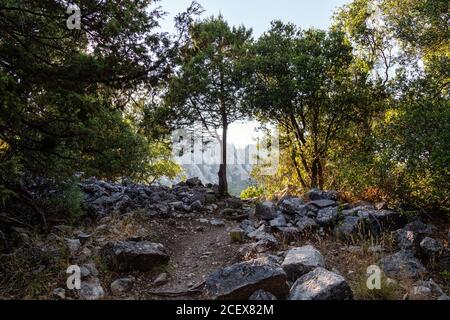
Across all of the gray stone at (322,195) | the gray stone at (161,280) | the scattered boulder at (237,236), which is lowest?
the gray stone at (161,280)

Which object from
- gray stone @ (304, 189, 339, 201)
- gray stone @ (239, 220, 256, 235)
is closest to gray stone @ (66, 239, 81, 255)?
gray stone @ (239, 220, 256, 235)

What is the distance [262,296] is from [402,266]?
3.01 meters

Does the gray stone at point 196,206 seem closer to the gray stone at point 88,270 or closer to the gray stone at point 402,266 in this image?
the gray stone at point 88,270

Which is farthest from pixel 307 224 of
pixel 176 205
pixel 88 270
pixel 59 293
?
pixel 59 293

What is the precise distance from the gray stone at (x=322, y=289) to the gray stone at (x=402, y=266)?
171 cm

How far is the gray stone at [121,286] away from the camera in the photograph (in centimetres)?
674

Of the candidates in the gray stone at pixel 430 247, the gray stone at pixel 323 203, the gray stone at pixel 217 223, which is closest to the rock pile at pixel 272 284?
the gray stone at pixel 430 247

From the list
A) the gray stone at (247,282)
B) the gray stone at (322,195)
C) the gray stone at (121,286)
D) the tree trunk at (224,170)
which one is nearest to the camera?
the gray stone at (247,282)

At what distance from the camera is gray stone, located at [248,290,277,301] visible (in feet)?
19.2

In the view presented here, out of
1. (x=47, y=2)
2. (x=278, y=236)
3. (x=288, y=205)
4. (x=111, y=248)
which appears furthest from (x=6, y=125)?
(x=288, y=205)

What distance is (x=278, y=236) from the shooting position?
9.54 m
